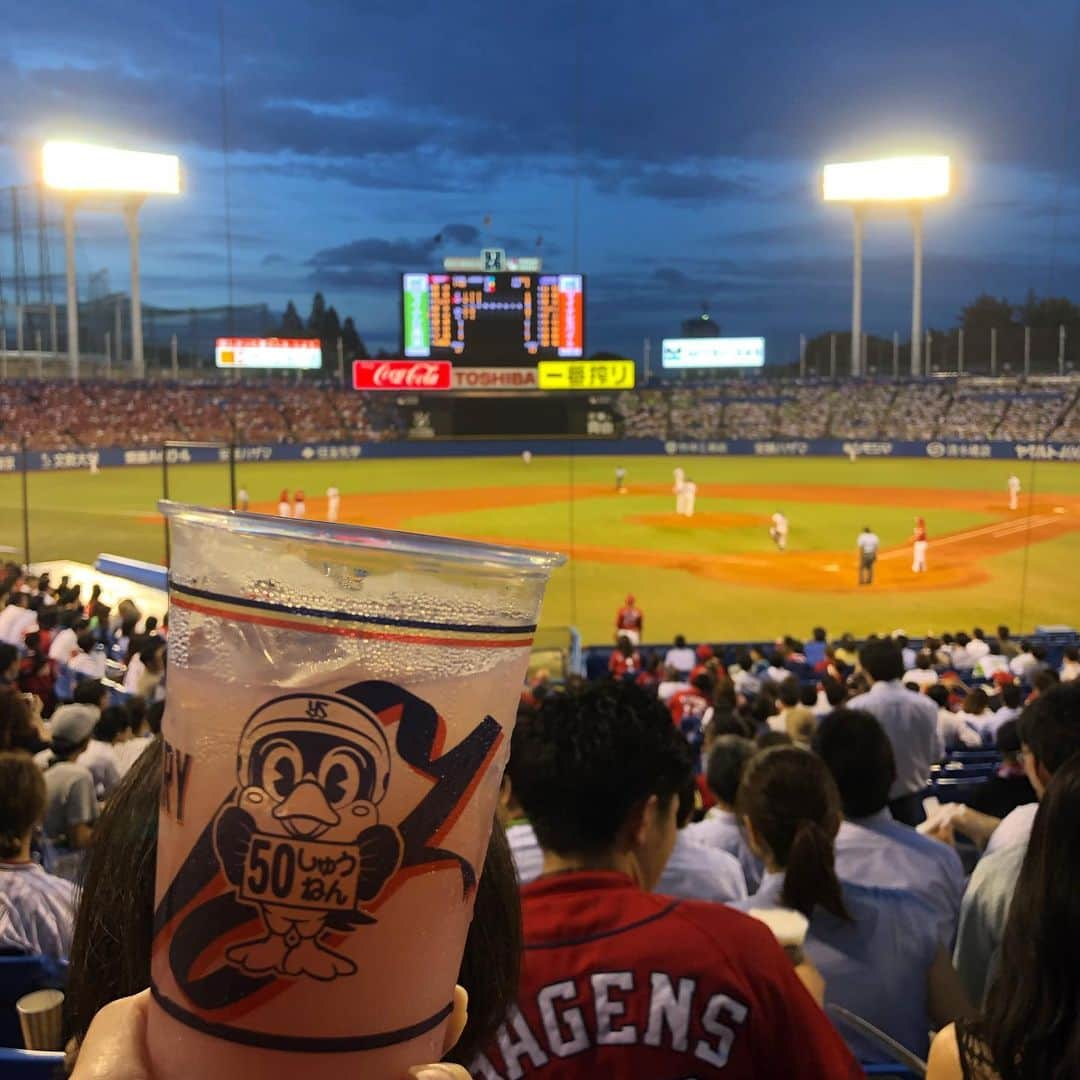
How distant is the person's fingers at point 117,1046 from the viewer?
0.84m

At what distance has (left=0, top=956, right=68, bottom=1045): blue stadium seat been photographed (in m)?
2.84

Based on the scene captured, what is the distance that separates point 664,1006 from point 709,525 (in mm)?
25354

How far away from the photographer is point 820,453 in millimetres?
43781

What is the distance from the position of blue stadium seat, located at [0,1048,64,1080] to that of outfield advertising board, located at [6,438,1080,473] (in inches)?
1384

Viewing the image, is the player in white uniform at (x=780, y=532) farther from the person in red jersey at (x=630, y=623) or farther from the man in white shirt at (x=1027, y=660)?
the man in white shirt at (x=1027, y=660)

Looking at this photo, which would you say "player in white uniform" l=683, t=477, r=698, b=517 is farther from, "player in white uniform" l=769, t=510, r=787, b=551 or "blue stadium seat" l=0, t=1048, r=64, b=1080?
"blue stadium seat" l=0, t=1048, r=64, b=1080

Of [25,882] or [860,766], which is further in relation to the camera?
[860,766]

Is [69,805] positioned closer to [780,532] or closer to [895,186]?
[780,532]

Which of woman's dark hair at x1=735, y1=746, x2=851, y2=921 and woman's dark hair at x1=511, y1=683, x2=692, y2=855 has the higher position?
woman's dark hair at x1=511, y1=683, x2=692, y2=855

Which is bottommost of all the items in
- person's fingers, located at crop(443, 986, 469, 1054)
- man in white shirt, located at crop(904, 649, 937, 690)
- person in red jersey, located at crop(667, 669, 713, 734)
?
man in white shirt, located at crop(904, 649, 937, 690)

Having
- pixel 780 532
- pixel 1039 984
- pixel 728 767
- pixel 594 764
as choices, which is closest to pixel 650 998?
pixel 1039 984

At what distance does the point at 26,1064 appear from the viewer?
1970mm

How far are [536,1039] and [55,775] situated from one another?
3.78m

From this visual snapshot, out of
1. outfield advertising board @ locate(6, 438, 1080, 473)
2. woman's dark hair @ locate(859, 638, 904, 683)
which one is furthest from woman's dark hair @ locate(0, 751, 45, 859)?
outfield advertising board @ locate(6, 438, 1080, 473)
